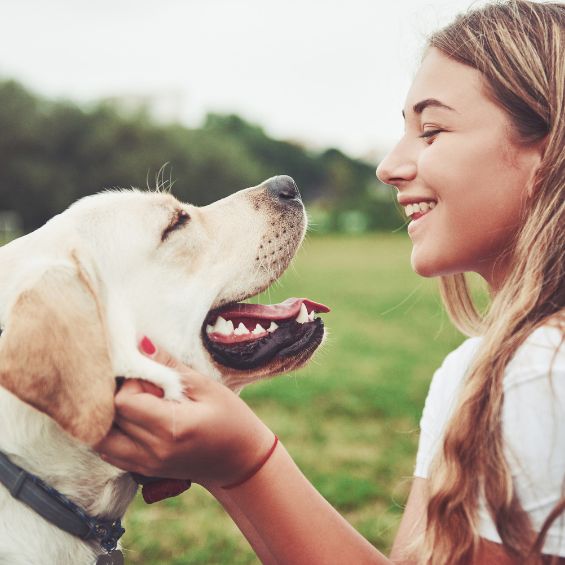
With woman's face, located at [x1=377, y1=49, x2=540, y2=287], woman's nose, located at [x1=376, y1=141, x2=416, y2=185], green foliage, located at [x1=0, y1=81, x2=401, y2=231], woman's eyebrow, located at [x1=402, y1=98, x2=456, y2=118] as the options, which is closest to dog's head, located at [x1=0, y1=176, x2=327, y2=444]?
woman's nose, located at [x1=376, y1=141, x2=416, y2=185]

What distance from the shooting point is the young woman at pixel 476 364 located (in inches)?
76.2

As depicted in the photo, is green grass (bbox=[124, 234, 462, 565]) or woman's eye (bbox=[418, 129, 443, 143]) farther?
green grass (bbox=[124, 234, 462, 565])

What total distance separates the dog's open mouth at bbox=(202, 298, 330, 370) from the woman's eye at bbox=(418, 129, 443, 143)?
2.53ft

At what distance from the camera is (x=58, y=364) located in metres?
1.86

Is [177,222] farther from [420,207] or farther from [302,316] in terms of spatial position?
[420,207]

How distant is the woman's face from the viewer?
92.0 inches

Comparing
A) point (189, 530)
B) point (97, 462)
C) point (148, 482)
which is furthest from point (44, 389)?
point (189, 530)

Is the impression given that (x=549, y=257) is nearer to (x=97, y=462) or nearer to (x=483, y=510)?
(x=483, y=510)

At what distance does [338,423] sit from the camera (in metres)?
6.11

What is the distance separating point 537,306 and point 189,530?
267 centimetres

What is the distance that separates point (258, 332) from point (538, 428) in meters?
1.09

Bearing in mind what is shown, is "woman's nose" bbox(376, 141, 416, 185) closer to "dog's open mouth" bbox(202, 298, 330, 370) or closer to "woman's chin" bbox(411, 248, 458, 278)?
"woman's chin" bbox(411, 248, 458, 278)

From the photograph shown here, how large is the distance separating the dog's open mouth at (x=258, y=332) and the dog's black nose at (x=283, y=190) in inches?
17.8

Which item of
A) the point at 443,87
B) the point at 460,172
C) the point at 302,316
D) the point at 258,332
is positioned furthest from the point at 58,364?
the point at 443,87
